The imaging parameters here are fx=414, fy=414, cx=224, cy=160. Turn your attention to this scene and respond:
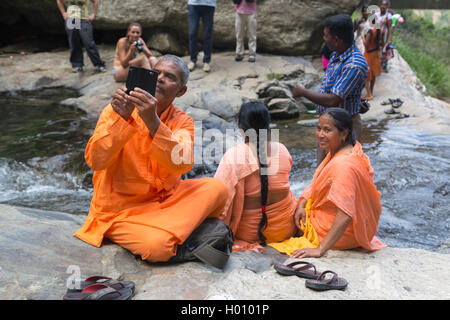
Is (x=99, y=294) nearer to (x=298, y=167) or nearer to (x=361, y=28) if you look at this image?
(x=298, y=167)

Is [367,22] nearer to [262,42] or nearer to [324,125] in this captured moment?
[262,42]

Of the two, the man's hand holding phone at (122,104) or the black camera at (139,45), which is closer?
the man's hand holding phone at (122,104)

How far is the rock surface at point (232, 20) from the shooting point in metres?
9.17

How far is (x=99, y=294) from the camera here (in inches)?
66.8

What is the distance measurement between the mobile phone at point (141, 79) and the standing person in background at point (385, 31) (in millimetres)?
8104

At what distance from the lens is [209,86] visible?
24.3ft

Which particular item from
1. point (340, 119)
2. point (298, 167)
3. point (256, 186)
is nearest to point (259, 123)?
point (256, 186)

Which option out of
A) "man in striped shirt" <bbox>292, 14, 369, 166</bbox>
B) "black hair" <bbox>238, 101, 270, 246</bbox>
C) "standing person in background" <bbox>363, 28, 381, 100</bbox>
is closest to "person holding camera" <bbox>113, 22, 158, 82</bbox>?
"man in striped shirt" <bbox>292, 14, 369, 166</bbox>

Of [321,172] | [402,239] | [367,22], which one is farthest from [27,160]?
[367,22]

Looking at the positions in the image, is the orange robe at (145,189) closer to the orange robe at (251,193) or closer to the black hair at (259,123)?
the orange robe at (251,193)

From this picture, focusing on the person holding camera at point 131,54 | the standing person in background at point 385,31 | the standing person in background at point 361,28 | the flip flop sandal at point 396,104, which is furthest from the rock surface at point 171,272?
the standing person in background at point 385,31

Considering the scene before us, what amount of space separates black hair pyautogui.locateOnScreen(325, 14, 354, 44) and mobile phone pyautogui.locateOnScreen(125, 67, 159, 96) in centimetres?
175

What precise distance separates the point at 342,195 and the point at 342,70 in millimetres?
1195
